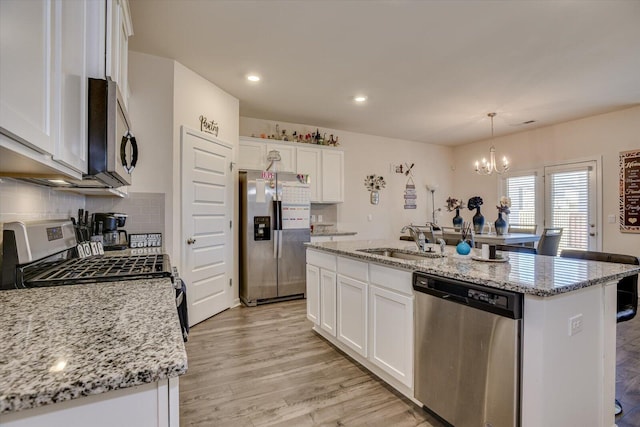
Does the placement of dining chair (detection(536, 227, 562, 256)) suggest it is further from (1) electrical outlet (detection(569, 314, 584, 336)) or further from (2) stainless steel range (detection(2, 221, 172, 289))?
(2) stainless steel range (detection(2, 221, 172, 289))

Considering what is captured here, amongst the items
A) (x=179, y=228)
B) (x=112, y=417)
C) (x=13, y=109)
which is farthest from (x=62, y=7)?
(x=179, y=228)

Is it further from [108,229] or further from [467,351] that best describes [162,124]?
[467,351]

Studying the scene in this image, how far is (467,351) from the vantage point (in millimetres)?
1632

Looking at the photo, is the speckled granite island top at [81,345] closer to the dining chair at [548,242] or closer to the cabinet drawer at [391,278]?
the cabinet drawer at [391,278]

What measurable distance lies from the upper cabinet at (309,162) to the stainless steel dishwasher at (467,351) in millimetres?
3325

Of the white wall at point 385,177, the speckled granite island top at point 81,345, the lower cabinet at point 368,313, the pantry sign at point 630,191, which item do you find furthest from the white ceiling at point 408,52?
the speckled granite island top at point 81,345


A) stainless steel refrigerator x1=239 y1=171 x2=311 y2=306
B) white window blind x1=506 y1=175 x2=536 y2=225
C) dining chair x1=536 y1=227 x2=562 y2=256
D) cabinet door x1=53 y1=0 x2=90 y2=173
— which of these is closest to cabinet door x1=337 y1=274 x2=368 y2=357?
stainless steel refrigerator x1=239 y1=171 x2=311 y2=306

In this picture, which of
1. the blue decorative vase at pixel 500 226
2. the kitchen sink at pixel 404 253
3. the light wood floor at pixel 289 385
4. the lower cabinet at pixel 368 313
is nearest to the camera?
the light wood floor at pixel 289 385

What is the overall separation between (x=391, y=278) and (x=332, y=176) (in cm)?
340

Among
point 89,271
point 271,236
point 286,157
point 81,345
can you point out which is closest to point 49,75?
point 81,345

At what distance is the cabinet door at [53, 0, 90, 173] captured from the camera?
100 centimetres

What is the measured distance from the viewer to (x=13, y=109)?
0.73 m

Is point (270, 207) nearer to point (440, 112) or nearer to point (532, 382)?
point (440, 112)

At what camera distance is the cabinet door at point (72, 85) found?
1.00 m
